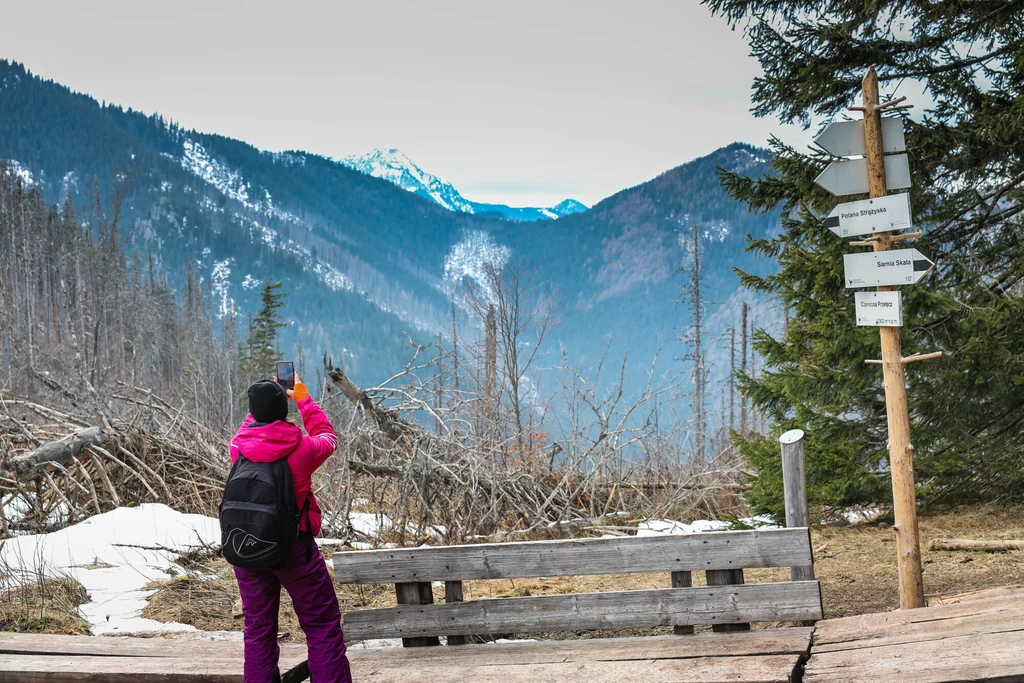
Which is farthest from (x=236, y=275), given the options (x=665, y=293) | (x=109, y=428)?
(x=109, y=428)

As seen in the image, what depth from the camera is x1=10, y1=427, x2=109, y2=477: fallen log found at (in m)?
10.0

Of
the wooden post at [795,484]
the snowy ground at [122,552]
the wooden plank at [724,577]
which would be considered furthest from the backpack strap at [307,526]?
the wooden post at [795,484]

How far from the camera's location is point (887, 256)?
5867 mm

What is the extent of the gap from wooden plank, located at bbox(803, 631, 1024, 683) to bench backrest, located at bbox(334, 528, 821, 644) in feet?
1.57

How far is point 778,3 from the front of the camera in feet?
31.3

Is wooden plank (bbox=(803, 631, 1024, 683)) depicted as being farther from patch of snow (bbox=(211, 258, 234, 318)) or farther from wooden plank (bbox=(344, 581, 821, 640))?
patch of snow (bbox=(211, 258, 234, 318))

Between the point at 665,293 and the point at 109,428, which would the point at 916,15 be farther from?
the point at 665,293

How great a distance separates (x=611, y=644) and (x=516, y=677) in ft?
2.68

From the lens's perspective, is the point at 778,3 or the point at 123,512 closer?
the point at 778,3

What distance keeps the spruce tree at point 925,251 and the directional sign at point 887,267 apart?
282 cm

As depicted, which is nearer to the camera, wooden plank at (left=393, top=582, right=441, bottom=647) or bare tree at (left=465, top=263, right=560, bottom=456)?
wooden plank at (left=393, top=582, right=441, bottom=647)

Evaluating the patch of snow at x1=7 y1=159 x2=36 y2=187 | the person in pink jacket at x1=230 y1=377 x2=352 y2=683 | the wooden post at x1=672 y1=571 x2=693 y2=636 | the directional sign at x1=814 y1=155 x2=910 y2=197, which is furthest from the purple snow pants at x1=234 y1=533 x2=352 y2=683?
the patch of snow at x1=7 y1=159 x2=36 y2=187

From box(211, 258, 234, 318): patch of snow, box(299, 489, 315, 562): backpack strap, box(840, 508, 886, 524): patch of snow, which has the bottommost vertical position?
box(840, 508, 886, 524): patch of snow

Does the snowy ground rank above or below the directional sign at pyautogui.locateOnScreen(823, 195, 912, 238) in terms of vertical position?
below
